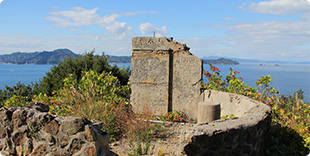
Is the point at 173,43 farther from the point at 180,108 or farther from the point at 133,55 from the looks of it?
the point at 180,108

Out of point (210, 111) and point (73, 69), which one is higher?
point (73, 69)

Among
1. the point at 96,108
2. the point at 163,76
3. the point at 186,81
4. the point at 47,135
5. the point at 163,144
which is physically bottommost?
the point at 163,144

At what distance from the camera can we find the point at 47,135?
498 centimetres

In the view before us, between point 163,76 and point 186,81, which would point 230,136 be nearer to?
point 186,81

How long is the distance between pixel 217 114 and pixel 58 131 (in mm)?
4061

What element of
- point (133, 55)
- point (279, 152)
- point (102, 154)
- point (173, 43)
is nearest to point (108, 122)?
point (102, 154)

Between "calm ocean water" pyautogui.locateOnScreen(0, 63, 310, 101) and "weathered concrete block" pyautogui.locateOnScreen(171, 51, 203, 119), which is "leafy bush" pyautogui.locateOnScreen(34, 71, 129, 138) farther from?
"calm ocean water" pyautogui.locateOnScreen(0, 63, 310, 101)

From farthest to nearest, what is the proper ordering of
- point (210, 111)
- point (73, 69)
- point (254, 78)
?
point (254, 78) → point (73, 69) → point (210, 111)

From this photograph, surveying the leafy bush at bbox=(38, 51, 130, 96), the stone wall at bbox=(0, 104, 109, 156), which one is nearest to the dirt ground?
the stone wall at bbox=(0, 104, 109, 156)

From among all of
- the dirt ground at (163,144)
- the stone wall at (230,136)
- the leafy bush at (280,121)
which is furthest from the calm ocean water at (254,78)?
the stone wall at (230,136)

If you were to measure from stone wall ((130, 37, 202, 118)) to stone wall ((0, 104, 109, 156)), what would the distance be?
3.51 meters

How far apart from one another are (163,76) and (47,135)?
165 inches

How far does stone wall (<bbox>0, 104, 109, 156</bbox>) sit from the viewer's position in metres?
4.78

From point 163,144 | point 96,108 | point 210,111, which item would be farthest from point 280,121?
point 96,108
